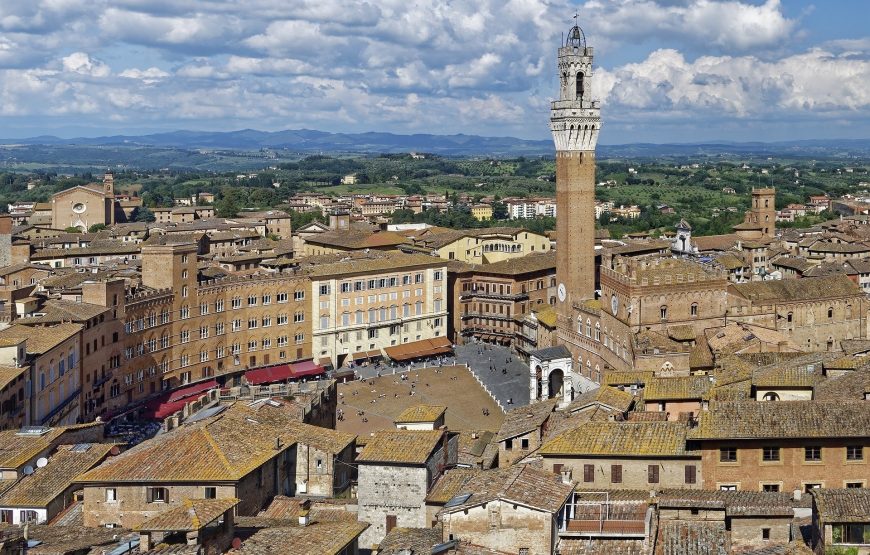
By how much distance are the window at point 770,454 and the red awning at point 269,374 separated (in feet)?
178

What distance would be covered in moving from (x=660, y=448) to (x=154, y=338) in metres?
51.5

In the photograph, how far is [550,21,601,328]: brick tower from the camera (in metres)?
76.2

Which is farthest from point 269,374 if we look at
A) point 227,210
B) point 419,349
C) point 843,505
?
point 227,210

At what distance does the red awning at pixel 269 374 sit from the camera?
80.4 metres

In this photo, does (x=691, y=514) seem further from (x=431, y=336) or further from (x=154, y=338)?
(x=431, y=336)

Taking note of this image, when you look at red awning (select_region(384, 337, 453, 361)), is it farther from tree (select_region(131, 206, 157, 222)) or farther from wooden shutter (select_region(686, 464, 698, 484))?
tree (select_region(131, 206, 157, 222))

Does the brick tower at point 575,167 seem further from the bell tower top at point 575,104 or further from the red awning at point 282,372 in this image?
the red awning at point 282,372

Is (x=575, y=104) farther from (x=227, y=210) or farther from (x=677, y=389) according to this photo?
(x=227, y=210)

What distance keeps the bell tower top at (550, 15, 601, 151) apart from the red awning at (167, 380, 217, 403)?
29.4 m

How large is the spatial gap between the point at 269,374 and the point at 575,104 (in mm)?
29427

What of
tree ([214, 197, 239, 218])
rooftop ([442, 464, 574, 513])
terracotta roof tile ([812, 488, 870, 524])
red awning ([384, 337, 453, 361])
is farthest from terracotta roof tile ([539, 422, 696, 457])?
tree ([214, 197, 239, 218])

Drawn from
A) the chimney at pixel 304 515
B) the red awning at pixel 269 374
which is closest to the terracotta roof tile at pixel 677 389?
the chimney at pixel 304 515

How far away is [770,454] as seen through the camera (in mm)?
29562

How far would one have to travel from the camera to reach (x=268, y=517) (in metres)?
28.6
